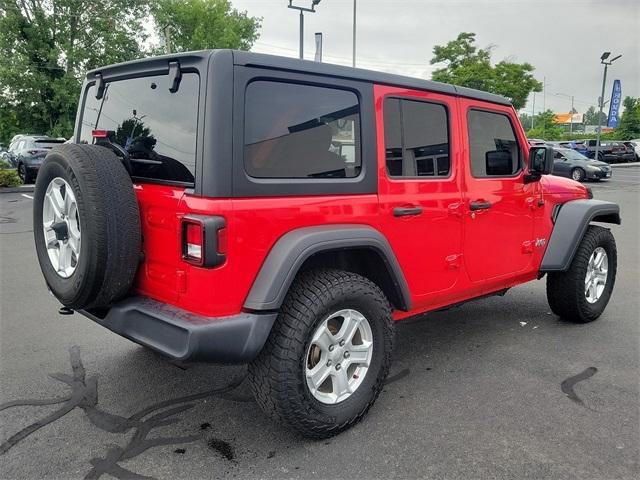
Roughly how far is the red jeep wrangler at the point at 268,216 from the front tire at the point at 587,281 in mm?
1391

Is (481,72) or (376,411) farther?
(481,72)

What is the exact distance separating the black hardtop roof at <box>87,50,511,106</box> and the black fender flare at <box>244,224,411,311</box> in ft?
2.64

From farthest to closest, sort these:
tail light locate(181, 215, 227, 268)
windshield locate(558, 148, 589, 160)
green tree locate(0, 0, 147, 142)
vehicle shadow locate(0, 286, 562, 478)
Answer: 1. green tree locate(0, 0, 147, 142)
2. windshield locate(558, 148, 589, 160)
3. vehicle shadow locate(0, 286, 562, 478)
4. tail light locate(181, 215, 227, 268)

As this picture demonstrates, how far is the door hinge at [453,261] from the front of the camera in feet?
11.2

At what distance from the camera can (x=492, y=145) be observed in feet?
12.6

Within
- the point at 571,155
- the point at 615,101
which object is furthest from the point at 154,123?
the point at 615,101

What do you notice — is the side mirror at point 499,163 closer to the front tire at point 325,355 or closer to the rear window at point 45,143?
the front tire at point 325,355

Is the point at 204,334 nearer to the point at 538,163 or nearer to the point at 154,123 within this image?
the point at 154,123

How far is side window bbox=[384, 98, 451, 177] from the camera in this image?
10.2 feet

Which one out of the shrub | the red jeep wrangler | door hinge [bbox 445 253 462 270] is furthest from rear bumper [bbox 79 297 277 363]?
the shrub

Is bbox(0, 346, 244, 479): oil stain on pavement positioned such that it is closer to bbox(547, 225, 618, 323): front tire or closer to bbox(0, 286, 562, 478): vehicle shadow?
bbox(0, 286, 562, 478): vehicle shadow

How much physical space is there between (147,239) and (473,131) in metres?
2.27

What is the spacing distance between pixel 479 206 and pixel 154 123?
2.11 meters

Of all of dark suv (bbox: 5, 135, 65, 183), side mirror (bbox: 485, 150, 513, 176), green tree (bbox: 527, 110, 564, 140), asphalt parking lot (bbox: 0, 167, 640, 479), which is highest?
green tree (bbox: 527, 110, 564, 140)
